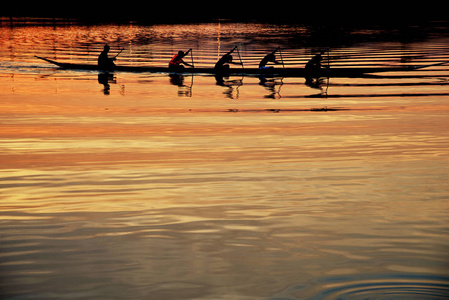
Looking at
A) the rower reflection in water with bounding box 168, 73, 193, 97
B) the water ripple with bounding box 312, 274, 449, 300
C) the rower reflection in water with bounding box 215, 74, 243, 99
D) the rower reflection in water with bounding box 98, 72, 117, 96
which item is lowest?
the rower reflection in water with bounding box 98, 72, 117, 96

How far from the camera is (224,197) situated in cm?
1141

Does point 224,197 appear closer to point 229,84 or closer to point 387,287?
point 387,287

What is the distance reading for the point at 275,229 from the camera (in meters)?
9.64

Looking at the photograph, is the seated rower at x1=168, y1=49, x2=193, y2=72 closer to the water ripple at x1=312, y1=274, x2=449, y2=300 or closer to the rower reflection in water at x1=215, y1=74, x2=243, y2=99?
the rower reflection in water at x1=215, y1=74, x2=243, y2=99

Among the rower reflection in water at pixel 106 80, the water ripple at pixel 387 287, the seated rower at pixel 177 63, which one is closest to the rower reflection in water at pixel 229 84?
the seated rower at pixel 177 63

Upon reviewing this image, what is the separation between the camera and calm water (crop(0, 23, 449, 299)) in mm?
7762

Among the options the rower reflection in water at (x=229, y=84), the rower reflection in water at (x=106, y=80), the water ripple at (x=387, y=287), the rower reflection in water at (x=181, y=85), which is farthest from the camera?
the rower reflection in water at (x=106, y=80)

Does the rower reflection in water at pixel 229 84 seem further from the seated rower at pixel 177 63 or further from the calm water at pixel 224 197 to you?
the seated rower at pixel 177 63

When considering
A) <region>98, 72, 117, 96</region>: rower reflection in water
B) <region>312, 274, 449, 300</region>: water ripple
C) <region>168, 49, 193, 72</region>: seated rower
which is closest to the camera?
<region>312, 274, 449, 300</region>: water ripple

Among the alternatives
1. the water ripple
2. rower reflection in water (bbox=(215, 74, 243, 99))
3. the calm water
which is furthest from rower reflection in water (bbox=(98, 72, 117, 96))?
the water ripple

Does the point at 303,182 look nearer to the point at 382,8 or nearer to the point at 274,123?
the point at 274,123

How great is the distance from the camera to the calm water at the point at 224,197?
776cm

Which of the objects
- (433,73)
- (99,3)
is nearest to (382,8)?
(99,3)

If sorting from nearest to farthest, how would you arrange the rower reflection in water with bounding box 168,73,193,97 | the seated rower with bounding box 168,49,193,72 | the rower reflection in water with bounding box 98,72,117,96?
the rower reflection in water with bounding box 168,73,193,97 < the rower reflection in water with bounding box 98,72,117,96 < the seated rower with bounding box 168,49,193,72
